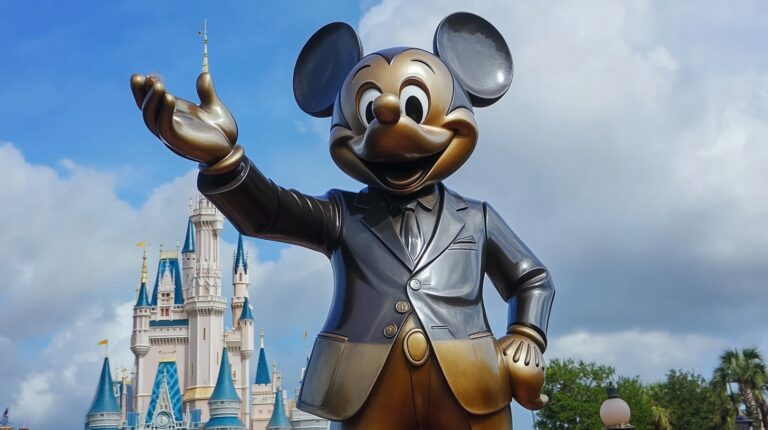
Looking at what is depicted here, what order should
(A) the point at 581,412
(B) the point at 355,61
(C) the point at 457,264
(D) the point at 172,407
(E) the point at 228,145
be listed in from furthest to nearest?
1. (D) the point at 172,407
2. (A) the point at 581,412
3. (B) the point at 355,61
4. (C) the point at 457,264
5. (E) the point at 228,145

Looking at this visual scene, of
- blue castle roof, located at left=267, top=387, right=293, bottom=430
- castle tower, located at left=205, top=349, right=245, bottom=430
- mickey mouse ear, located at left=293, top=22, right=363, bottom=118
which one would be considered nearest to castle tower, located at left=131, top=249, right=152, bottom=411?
castle tower, located at left=205, top=349, right=245, bottom=430

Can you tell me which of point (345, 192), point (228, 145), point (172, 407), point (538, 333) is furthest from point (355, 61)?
point (172, 407)

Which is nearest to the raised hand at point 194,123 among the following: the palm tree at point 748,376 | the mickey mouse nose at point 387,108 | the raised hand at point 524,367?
the mickey mouse nose at point 387,108

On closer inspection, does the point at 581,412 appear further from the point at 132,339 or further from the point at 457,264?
the point at 132,339

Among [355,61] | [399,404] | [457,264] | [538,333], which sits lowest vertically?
[399,404]

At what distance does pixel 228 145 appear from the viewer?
3791mm

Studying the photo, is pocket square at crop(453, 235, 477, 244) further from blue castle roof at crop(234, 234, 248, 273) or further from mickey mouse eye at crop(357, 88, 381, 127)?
blue castle roof at crop(234, 234, 248, 273)

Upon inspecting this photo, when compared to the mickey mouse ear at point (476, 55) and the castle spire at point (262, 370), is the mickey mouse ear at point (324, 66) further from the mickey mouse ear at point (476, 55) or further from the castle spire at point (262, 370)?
the castle spire at point (262, 370)

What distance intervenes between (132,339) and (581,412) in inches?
1537

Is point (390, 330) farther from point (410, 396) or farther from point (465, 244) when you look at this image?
point (465, 244)

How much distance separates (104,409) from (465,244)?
1795 inches

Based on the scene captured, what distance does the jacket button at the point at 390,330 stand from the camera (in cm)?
394

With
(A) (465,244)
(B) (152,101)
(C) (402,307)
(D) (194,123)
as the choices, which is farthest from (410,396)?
(B) (152,101)

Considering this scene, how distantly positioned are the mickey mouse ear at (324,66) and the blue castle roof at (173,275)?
185ft
